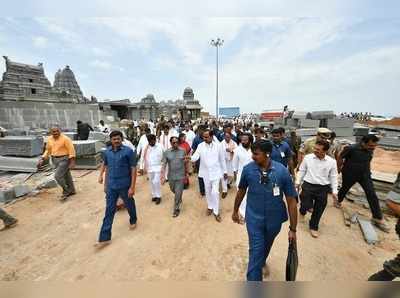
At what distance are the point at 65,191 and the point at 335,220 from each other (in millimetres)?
6004

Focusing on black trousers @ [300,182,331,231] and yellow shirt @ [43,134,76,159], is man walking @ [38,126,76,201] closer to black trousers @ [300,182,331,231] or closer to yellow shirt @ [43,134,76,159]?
yellow shirt @ [43,134,76,159]

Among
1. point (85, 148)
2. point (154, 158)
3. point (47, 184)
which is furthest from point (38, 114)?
point (154, 158)

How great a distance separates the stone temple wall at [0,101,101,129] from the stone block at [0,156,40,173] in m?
9.59

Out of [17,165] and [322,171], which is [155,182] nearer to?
[322,171]

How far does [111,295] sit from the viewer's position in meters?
0.64

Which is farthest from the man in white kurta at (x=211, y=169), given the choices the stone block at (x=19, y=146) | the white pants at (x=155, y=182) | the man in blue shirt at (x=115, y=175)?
the stone block at (x=19, y=146)

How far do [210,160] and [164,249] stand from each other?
1.77 metres

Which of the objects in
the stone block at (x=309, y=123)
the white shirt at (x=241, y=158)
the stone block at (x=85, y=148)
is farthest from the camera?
the stone block at (x=309, y=123)

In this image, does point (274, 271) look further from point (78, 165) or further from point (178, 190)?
point (78, 165)

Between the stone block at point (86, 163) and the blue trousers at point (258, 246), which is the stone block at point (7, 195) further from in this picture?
the blue trousers at point (258, 246)

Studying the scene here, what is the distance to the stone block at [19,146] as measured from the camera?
662cm

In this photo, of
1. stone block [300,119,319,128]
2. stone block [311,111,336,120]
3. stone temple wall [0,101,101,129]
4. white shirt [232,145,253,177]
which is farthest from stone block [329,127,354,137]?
stone temple wall [0,101,101,129]

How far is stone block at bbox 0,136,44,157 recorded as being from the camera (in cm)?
662

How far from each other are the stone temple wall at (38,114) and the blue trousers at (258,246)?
17.3 meters
